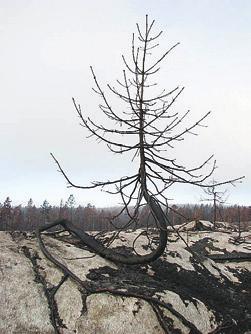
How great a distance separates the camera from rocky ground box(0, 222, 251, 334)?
757 cm

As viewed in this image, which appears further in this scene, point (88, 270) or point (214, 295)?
point (214, 295)

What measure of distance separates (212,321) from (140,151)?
415 centimetres

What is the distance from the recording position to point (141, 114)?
8.86 metres

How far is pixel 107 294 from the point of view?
826cm

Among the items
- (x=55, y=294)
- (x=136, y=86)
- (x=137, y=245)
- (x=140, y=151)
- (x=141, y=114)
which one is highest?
(x=136, y=86)

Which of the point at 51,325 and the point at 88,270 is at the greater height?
the point at 88,270

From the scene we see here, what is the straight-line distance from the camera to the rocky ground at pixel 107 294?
24.8ft

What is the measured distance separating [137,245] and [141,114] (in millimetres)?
4515

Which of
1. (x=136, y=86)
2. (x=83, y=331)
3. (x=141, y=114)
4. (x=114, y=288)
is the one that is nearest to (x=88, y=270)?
(x=114, y=288)

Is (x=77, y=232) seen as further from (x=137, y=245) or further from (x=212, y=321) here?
(x=212, y=321)

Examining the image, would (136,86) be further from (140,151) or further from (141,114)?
(140,151)

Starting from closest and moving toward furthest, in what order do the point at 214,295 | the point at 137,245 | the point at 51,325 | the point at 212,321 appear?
the point at 51,325
the point at 212,321
the point at 214,295
the point at 137,245

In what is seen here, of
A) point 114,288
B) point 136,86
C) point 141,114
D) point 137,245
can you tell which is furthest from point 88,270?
point 136,86

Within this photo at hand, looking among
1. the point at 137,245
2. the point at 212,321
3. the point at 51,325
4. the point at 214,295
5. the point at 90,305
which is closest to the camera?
the point at 51,325
